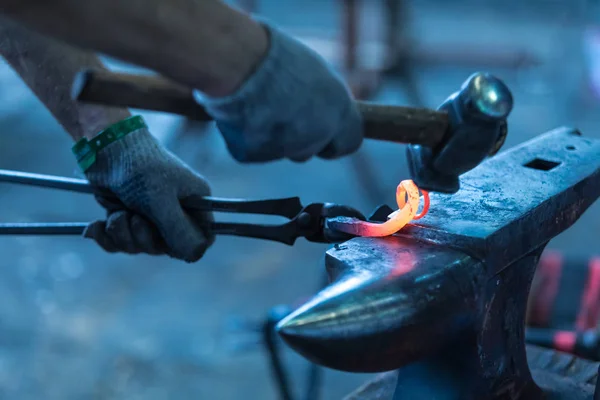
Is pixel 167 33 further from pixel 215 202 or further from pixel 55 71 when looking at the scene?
pixel 55 71

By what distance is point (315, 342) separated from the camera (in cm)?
86

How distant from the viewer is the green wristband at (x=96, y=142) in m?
1.32

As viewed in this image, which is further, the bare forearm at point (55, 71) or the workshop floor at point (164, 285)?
the workshop floor at point (164, 285)

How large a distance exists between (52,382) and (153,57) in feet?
8.07

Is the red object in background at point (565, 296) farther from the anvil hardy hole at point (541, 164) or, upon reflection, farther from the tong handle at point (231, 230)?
the tong handle at point (231, 230)

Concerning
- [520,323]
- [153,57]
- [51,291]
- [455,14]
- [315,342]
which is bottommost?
[51,291]

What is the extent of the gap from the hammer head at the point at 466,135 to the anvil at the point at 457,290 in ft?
0.27

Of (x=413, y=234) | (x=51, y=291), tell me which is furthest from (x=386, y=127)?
(x=51, y=291)

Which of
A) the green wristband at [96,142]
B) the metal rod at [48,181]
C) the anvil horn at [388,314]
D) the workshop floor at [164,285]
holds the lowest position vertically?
the workshop floor at [164,285]

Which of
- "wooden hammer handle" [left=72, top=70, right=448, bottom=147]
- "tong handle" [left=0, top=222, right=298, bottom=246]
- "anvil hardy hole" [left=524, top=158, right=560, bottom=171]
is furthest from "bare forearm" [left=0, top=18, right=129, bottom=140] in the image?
"anvil hardy hole" [left=524, top=158, right=560, bottom=171]

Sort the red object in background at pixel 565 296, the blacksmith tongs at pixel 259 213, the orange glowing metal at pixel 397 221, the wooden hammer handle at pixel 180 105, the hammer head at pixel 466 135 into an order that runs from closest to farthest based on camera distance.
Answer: the wooden hammer handle at pixel 180 105 < the hammer head at pixel 466 135 < the orange glowing metal at pixel 397 221 < the blacksmith tongs at pixel 259 213 < the red object in background at pixel 565 296

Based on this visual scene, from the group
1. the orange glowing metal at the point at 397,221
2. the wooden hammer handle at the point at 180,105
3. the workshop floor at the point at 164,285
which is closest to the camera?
the wooden hammer handle at the point at 180,105

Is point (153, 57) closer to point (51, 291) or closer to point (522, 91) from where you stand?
point (51, 291)

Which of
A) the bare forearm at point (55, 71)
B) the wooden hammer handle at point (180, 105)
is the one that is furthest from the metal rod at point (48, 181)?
the wooden hammer handle at point (180, 105)
